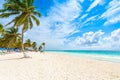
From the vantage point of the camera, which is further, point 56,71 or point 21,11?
point 21,11

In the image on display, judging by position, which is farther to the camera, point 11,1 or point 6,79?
point 11,1

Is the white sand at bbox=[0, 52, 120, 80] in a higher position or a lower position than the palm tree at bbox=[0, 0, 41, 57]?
lower

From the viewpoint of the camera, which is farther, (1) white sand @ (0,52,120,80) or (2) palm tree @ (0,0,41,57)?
(2) palm tree @ (0,0,41,57)

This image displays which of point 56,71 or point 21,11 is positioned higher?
point 21,11

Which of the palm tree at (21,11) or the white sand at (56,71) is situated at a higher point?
the palm tree at (21,11)

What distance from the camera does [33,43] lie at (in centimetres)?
8119

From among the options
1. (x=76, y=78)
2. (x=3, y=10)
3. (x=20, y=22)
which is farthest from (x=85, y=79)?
(x=3, y=10)

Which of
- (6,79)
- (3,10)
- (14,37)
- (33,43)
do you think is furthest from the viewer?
(33,43)

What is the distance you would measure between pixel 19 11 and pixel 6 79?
46.8ft

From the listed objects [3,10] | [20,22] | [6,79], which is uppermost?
[3,10]

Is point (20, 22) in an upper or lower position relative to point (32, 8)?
lower

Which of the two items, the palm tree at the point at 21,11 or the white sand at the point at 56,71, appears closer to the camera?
the white sand at the point at 56,71

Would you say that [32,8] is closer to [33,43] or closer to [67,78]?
[67,78]

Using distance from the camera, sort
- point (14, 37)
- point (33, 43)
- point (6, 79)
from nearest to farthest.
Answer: point (6, 79)
point (14, 37)
point (33, 43)
